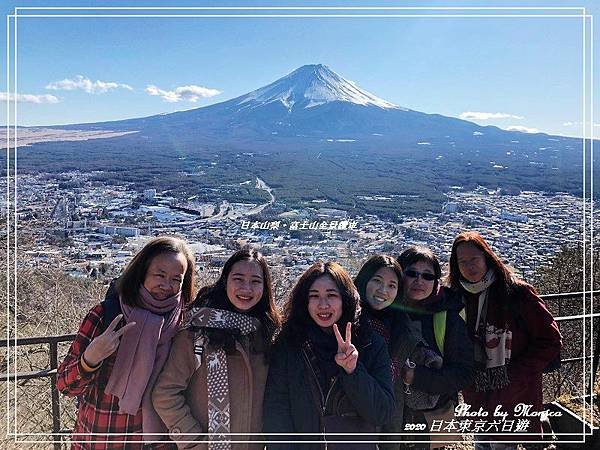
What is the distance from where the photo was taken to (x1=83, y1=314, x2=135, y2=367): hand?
1625mm

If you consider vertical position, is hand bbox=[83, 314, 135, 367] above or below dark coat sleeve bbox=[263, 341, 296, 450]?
above

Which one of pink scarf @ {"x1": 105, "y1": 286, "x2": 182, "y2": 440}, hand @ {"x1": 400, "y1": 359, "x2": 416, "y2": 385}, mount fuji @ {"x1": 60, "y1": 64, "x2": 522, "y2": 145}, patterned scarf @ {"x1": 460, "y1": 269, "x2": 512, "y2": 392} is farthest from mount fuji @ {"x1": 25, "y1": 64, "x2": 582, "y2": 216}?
pink scarf @ {"x1": 105, "y1": 286, "x2": 182, "y2": 440}

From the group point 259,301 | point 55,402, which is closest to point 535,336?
point 259,301

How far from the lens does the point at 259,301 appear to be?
179cm

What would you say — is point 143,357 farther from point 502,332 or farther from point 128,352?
point 502,332

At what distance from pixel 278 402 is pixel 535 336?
3.98ft

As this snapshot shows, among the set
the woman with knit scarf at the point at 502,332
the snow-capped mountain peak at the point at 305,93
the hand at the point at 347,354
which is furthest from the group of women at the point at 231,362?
the snow-capped mountain peak at the point at 305,93

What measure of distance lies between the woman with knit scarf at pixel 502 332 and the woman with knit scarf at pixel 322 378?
25.5 inches

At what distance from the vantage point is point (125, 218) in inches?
160

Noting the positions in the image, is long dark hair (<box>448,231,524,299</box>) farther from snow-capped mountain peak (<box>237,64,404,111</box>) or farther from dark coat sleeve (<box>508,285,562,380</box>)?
snow-capped mountain peak (<box>237,64,404,111</box>)

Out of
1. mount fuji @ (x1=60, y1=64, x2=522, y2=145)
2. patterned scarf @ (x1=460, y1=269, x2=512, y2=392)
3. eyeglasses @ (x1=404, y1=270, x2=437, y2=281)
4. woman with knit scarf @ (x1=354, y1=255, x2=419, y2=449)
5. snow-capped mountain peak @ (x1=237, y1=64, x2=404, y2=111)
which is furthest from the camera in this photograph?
mount fuji @ (x1=60, y1=64, x2=522, y2=145)

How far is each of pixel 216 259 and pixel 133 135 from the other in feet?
14.3

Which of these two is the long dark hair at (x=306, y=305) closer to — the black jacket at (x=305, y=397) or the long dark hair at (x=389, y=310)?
the black jacket at (x=305, y=397)

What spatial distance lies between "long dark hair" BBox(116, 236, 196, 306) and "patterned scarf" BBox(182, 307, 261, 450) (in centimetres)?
20
